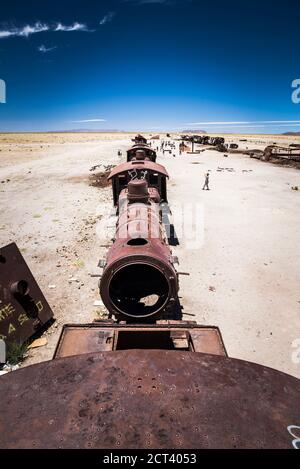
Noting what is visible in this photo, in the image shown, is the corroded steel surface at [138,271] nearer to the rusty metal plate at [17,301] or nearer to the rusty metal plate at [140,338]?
the rusty metal plate at [140,338]

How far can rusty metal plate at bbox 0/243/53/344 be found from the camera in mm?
5855

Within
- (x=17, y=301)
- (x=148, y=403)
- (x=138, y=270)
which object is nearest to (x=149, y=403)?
(x=148, y=403)

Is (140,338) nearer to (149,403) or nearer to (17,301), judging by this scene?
(149,403)

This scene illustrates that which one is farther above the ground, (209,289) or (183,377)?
(183,377)

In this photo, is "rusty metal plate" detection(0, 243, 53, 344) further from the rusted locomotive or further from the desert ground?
the rusted locomotive

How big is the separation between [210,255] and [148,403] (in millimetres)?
8922

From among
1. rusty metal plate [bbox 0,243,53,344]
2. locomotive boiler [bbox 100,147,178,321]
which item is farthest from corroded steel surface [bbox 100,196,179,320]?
rusty metal plate [bbox 0,243,53,344]

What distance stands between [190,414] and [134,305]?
449cm

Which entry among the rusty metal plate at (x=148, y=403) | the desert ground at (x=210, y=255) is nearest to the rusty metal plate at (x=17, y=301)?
the desert ground at (x=210, y=255)

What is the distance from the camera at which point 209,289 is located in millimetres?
8578

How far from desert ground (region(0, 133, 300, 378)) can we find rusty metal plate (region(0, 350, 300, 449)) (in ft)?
14.0

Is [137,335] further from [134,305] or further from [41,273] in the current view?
[41,273]

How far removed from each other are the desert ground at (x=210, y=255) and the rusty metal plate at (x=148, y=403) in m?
4.26

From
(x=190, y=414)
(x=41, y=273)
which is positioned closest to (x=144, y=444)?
(x=190, y=414)
